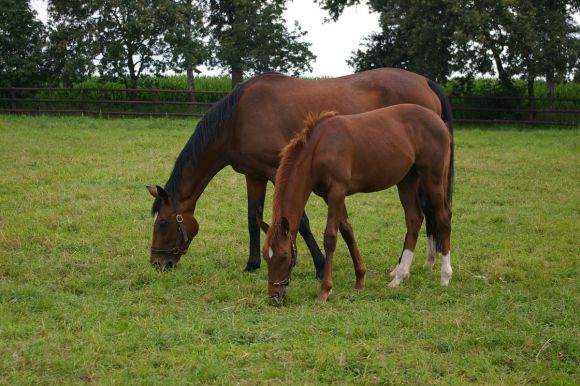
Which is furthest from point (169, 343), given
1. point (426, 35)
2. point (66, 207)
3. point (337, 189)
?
point (426, 35)

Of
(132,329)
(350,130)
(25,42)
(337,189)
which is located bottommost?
(132,329)

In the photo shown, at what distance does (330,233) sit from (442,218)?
1406 mm

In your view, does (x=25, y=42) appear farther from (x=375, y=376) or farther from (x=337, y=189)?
(x=375, y=376)

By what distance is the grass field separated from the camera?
4742mm

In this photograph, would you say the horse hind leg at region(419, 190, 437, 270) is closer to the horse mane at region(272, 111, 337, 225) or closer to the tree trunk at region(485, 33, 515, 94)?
the horse mane at region(272, 111, 337, 225)

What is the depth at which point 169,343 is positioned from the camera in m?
5.14

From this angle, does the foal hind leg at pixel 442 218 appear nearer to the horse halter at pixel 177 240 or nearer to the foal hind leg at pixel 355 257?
the foal hind leg at pixel 355 257

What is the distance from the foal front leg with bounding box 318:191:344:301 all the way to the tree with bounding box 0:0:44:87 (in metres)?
23.1

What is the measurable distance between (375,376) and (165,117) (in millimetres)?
20403

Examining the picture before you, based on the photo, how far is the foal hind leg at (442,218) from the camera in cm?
701

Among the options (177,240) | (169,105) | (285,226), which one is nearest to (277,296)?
(285,226)

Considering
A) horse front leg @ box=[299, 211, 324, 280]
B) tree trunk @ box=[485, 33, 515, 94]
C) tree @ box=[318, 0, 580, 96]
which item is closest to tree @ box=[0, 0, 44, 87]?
tree @ box=[318, 0, 580, 96]

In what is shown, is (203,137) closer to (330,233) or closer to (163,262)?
(163,262)

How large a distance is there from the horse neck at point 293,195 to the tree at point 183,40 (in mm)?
21923
